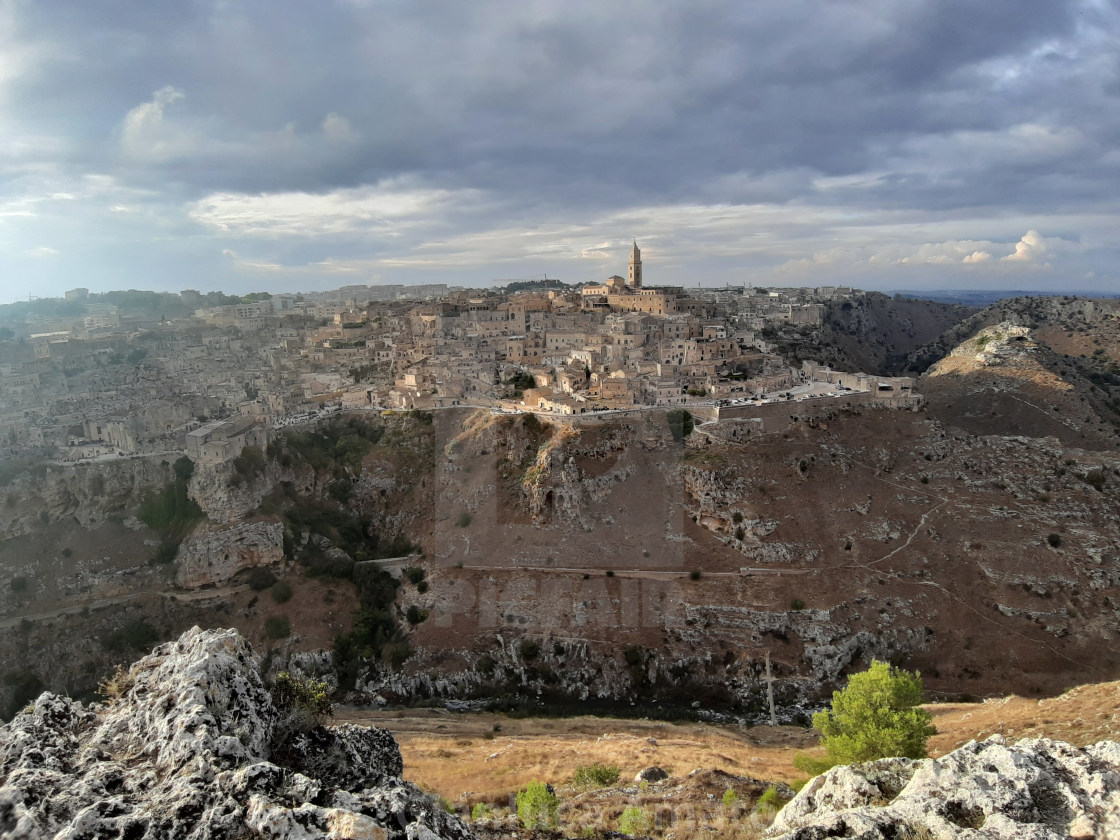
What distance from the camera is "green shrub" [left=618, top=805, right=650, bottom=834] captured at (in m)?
15.8

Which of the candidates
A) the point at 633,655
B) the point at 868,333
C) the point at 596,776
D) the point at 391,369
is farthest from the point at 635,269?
the point at 596,776

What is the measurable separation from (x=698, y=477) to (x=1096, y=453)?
32717mm

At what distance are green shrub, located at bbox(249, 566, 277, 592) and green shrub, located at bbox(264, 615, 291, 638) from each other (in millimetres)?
2486

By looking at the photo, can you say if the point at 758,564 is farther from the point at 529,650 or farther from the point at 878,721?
the point at 878,721

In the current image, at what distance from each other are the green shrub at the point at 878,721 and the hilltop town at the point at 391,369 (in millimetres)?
32401

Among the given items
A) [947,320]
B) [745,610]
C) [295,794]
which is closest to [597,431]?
[745,610]

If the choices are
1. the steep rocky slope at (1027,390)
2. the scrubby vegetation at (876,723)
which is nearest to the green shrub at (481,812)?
the scrubby vegetation at (876,723)

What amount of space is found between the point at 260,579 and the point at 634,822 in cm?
3489

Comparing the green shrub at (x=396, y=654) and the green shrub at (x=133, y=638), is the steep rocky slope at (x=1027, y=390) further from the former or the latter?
the green shrub at (x=133, y=638)

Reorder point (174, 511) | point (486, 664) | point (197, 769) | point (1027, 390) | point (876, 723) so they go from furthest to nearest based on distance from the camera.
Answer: point (1027, 390) < point (174, 511) < point (486, 664) < point (876, 723) < point (197, 769)

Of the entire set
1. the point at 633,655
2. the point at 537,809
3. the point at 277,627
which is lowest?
the point at 633,655

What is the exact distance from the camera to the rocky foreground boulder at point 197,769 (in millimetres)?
6805

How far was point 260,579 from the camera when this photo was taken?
43.0 meters

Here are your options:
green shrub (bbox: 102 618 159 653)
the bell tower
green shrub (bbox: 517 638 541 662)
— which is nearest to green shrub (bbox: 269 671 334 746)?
green shrub (bbox: 517 638 541 662)
